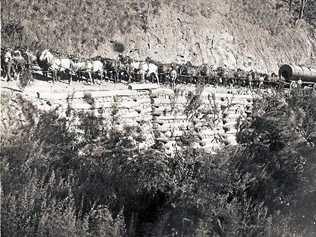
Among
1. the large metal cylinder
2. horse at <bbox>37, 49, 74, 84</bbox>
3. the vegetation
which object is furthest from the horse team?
the large metal cylinder

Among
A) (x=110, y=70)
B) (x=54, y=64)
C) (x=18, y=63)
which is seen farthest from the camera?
(x=110, y=70)

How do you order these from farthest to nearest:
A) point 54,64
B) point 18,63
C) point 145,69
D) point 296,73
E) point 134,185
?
point 296,73, point 145,69, point 54,64, point 18,63, point 134,185

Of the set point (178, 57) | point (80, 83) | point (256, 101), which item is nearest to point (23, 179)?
point (80, 83)

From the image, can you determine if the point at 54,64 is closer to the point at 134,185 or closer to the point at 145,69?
the point at 145,69

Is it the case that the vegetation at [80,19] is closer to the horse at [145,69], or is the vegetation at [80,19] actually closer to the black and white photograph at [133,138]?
the black and white photograph at [133,138]

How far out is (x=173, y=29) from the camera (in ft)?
87.4

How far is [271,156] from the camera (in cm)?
1798

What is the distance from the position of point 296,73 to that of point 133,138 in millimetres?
13594

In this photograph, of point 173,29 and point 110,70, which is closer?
point 110,70

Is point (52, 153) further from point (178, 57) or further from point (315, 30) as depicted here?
point (315, 30)

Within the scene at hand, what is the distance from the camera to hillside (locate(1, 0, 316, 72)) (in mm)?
21438

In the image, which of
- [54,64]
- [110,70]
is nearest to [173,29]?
[110,70]

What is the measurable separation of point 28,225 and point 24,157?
7.50 ft

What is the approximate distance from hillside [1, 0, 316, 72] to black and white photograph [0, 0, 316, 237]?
11 centimetres
